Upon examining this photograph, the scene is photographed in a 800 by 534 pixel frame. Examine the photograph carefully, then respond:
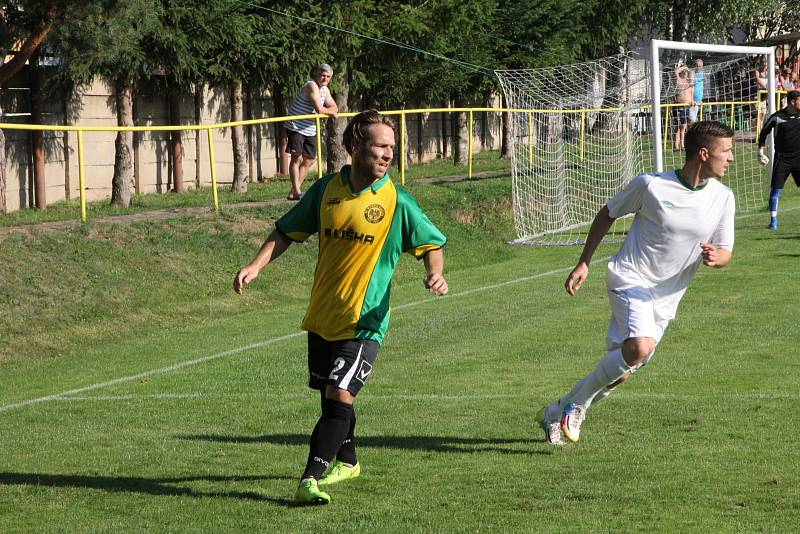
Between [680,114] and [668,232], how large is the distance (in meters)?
22.6

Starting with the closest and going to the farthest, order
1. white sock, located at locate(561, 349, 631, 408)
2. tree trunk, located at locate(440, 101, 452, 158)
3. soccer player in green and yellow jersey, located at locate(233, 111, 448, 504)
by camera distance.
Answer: soccer player in green and yellow jersey, located at locate(233, 111, 448, 504), white sock, located at locate(561, 349, 631, 408), tree trunk, located at locate(440, 101, 452, 158)

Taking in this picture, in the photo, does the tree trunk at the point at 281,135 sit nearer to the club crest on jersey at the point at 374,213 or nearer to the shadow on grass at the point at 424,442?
the shadow on grass at the point at 424,442

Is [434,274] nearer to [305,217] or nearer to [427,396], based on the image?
[305,217]

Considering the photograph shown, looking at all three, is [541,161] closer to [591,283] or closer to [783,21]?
[591,283]

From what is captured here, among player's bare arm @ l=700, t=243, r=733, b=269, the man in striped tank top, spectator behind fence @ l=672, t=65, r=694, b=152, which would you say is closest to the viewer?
player's bare arm @ l=700, t=243, r=733, b=269

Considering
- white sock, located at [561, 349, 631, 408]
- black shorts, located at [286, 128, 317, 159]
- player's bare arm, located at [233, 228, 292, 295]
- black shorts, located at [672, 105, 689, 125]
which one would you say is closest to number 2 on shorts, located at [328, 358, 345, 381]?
player's bare arm, located at [233, 228, 292, 295]

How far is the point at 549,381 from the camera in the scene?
407 inches

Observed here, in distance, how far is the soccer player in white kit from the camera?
7.50 meters

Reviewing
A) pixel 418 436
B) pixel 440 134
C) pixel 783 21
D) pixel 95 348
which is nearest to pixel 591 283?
pixel 95 348

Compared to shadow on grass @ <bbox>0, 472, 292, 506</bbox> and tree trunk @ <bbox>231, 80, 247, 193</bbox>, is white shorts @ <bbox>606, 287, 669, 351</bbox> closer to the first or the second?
shadow on grass @ <bbox>0, 472, 292, 506</bbox>

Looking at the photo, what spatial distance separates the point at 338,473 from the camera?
7145 mm

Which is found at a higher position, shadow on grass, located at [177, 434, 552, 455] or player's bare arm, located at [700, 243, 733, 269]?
player's bare arm, located at [700, 243, 733, 269]

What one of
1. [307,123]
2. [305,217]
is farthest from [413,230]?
[307,123]

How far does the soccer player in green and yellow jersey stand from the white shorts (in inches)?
49.4
